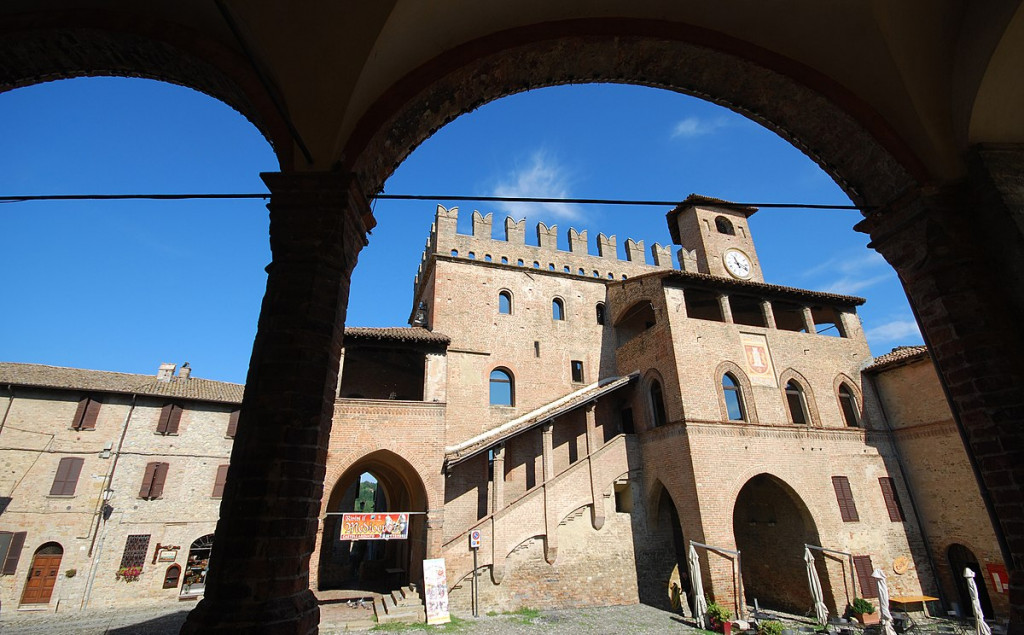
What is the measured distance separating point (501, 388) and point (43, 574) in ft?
55.4

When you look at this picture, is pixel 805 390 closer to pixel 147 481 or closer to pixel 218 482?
pixel 218 482

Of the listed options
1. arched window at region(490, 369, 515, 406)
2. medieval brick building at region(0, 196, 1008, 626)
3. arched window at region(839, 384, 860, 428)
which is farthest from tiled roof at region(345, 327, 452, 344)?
arched window at region(839, 384, 860, 428)

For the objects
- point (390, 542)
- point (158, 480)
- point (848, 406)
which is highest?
point (848, 406)

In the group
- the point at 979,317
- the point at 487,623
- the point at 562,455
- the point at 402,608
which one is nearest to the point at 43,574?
the point at 402,608

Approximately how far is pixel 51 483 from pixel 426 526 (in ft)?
48.1

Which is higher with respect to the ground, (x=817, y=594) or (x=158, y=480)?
(x=158, y=480)

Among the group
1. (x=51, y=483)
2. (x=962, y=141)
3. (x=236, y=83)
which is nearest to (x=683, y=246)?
(x=962, y=141)

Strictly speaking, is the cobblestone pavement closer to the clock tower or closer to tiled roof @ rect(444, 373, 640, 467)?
tiled roof @ rect(444, 373, 640, 467)

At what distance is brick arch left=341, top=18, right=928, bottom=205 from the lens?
395 cm

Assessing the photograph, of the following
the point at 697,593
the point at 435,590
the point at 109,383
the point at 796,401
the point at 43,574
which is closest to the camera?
the point at 435,590

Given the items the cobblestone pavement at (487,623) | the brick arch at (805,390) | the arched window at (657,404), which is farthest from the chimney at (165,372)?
the brick arch at (805,390)

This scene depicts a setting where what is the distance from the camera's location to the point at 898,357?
1656 centimetres

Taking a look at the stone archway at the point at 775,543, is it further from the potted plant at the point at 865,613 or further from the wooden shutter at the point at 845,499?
the wooden shutter at the point at 845,499

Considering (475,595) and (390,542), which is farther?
(390,542)
